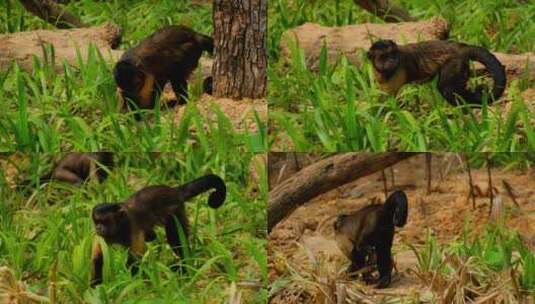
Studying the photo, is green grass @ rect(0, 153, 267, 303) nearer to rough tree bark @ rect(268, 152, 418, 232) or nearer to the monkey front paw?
rough tree bark @ rect(268, 152, 418, 232)

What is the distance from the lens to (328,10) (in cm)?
1006

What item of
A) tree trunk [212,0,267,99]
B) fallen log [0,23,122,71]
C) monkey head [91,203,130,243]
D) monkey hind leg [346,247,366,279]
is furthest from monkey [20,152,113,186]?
monkey hind leg [346,247,366,279]

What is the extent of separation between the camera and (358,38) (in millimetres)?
9453

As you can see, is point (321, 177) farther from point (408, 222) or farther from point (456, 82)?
point (456, 82)

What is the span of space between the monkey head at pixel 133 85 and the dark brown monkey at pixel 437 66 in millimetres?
1397

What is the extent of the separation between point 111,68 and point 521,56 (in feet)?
8.83

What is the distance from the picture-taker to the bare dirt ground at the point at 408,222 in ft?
25.1

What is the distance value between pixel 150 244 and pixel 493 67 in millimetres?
2320

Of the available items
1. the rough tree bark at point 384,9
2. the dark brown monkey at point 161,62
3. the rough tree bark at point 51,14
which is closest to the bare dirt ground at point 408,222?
the dark brown monkey at point 161,62

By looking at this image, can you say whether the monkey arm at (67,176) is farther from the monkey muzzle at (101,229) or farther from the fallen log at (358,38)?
the fallen log at (358,38)

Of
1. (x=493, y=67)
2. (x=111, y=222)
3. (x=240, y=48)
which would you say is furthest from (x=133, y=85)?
(x=493, y=67)

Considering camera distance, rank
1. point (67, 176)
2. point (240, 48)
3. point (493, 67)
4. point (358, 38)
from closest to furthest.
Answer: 1. point (67, 176)
2. point (493, 67)
3. point (240, 48)
4. point (358, 38)

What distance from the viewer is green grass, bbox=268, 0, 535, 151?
797 cm

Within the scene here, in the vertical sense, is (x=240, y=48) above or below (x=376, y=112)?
above
